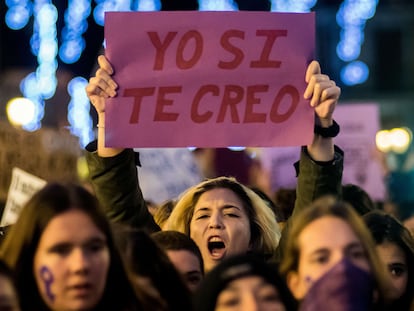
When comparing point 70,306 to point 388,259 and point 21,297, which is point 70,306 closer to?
point 21,297

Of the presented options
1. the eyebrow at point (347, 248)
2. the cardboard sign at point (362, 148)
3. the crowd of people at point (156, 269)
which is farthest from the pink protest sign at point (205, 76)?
the cardboard sign at point (362, 148)

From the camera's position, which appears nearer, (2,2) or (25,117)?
(25,117)

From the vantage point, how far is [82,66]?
40.1 metres

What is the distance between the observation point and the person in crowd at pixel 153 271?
18.2 feet

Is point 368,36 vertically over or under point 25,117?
over

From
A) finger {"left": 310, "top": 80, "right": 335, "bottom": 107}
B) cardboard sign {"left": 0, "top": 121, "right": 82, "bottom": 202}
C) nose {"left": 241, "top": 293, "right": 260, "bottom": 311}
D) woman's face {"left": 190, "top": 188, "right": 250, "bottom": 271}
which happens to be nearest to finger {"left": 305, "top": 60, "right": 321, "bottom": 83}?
finger {"left": 310, "top": 80, "right": 335, "bottom": 107}

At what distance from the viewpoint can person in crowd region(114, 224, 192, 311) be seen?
5555 millimetres

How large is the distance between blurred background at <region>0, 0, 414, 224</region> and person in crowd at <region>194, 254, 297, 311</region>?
5.45 m

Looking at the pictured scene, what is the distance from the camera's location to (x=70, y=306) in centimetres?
525

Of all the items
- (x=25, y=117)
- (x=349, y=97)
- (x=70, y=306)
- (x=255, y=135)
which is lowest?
(x=70, y=306)

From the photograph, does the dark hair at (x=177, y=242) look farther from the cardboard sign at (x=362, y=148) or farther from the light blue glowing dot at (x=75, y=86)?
the light blue glowing dot at (x=75, y=86)

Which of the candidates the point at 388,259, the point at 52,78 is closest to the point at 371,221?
the point at 388,259

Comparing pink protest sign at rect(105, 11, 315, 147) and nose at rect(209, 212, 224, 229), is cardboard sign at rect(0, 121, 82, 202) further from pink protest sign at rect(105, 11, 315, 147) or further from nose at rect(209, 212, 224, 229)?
pink protest sign at rect(105, 11, 315, 147)

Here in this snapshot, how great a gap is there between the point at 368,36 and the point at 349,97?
8.15 feet
